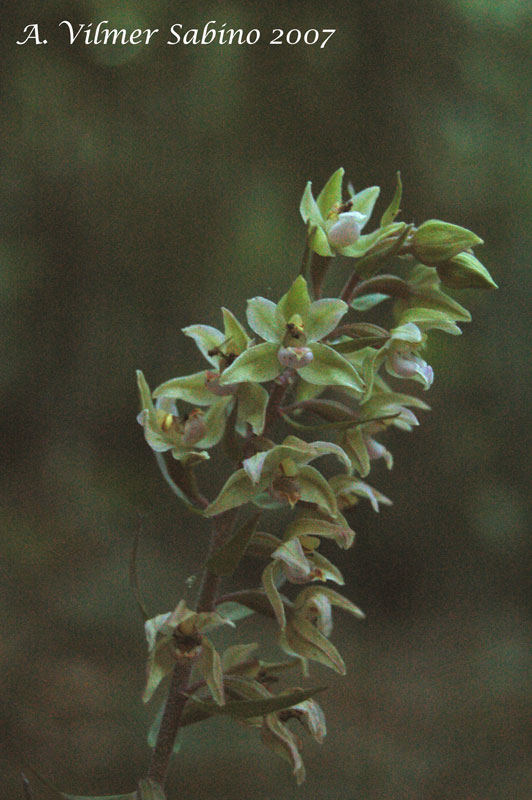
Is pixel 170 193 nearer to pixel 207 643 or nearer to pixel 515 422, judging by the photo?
pixel 515 422

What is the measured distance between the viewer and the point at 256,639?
3.26m

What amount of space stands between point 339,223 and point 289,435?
345mm

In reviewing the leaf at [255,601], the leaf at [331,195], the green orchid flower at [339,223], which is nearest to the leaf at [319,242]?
the green orchid flower at [339,223]

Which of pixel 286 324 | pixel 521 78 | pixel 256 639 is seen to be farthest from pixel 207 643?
pixel 521 78

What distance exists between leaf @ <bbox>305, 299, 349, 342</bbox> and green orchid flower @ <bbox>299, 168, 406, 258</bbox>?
0.29ft

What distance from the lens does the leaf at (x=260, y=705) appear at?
3.53 feet

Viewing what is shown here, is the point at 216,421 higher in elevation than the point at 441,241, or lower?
lower

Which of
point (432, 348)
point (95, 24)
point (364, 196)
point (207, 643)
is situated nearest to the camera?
point (207, 643)

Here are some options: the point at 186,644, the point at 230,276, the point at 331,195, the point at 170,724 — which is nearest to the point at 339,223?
the point at 331,195

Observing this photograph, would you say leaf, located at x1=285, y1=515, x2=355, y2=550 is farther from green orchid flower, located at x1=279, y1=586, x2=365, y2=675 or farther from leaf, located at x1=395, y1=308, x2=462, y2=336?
leaf, located at x1=395, y1=308, x2=462, y2=336

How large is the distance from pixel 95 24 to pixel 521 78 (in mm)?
1603

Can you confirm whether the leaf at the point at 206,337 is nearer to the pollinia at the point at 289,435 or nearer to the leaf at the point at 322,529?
the pollinia at the point at 289,435

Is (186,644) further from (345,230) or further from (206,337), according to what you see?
(345,230)

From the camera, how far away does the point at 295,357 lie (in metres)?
1.22
